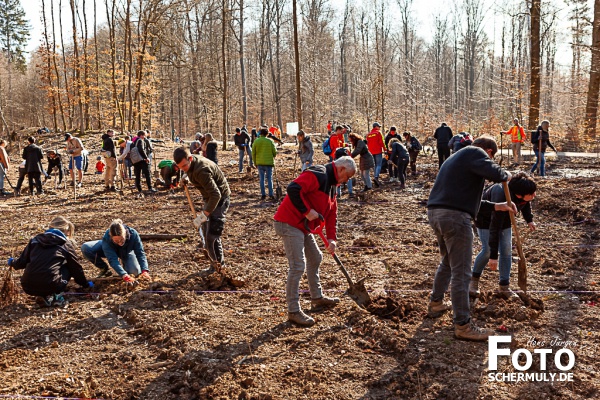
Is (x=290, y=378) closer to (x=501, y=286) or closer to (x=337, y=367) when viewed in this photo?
(x=337, y=367)

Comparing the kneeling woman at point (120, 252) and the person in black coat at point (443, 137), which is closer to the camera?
the kneeling woman at point (120, 252)

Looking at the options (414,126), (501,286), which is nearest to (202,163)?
(501,286)

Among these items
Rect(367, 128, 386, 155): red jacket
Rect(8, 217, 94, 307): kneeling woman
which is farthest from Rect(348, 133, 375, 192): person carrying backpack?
Rect(8, 217, 94, 307): kneeling woman

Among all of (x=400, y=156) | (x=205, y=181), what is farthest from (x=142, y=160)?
(x=205, y=181)

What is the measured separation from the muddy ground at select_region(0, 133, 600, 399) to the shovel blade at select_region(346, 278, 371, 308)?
10 cm

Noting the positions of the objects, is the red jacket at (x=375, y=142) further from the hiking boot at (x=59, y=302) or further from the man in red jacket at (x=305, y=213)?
the hiking boot at (x=59, y=302)

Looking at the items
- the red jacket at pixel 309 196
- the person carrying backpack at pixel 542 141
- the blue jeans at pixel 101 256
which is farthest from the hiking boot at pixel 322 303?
the person carrying backpack at pixel 542 141

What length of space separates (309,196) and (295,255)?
64 centimetres

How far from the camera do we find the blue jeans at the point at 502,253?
550cm

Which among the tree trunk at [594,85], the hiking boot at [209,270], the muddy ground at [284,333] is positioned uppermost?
the tree trunk at [594,85]

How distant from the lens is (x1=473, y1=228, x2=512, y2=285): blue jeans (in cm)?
550

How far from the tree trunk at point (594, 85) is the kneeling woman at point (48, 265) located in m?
20.3

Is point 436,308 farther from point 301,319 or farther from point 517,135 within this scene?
point 517,135

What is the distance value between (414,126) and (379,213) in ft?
91.7
